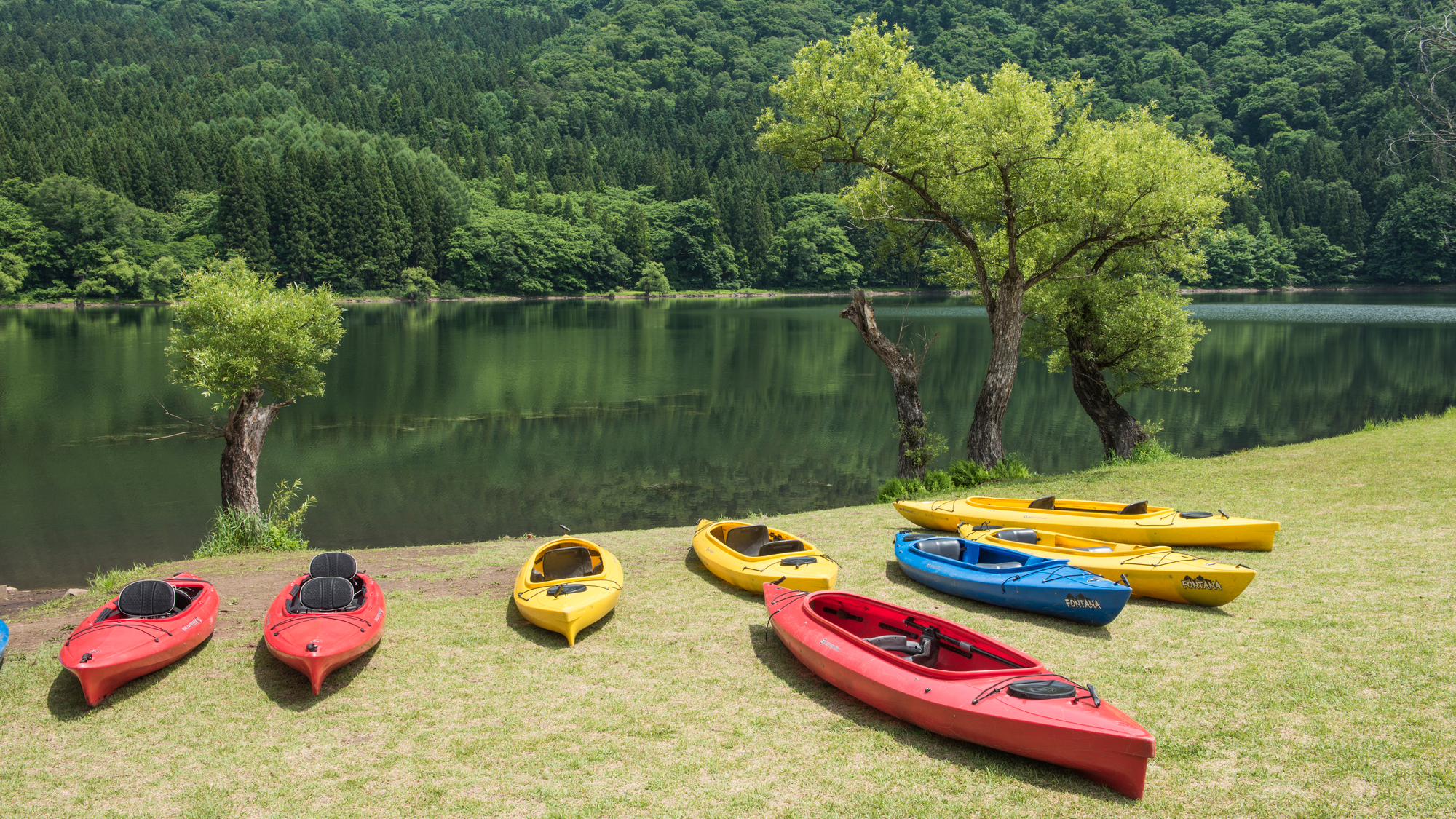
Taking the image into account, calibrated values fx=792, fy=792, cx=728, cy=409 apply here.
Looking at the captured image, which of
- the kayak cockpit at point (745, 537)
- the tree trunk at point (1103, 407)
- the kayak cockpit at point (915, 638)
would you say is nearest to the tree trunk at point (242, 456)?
the kayak cockpit at point (745, 537)

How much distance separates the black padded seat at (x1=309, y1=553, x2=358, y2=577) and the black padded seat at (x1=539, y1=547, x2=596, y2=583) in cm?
238

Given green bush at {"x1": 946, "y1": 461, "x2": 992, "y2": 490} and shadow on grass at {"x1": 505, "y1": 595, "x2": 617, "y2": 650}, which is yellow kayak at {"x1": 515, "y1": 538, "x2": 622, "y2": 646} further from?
green bush at {"x1": 946, "y1": 461, "x2": 992, "y2": 490}

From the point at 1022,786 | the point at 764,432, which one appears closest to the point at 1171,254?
the point at 764,432

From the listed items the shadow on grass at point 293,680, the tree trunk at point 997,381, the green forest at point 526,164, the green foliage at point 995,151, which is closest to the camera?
the shadow on grass at point 293,680

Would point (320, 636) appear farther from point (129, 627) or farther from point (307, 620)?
point (129, 627)

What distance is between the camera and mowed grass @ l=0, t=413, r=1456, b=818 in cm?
607

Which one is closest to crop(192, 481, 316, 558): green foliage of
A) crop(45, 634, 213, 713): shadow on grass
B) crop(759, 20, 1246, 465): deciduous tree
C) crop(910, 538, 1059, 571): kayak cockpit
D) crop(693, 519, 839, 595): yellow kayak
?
crop(45, 634, 213, 713): shadow on grass

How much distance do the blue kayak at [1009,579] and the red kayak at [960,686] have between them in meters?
2.19

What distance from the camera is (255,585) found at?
34.9 ft

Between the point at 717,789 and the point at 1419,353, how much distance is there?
57.0m

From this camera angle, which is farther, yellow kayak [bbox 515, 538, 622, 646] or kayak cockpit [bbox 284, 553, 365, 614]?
yellow kayak [bbox 515, 538, 622, 646]

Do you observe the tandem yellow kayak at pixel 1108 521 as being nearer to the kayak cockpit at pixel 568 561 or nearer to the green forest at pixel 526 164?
the kayak cockpit at pixel 568 561

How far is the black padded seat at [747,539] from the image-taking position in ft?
38.6

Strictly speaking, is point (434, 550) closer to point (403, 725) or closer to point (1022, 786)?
point (403, 725)
